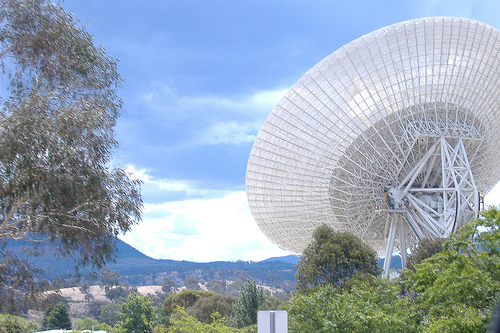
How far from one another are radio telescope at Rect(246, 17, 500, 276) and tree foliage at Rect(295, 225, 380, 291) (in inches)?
92.6

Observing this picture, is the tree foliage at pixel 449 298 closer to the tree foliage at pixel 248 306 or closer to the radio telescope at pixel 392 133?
the radio telescope at pixel 392 133

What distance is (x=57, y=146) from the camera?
16.8 meters

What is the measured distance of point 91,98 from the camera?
65.9 ft

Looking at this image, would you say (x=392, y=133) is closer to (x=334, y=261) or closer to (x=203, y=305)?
(x=334, y=261)

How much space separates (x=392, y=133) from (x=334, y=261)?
35.3 ft

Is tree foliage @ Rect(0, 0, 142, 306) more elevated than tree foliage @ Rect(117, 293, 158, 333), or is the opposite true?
tree foliage @ Rect(0, 0, 142, 306)

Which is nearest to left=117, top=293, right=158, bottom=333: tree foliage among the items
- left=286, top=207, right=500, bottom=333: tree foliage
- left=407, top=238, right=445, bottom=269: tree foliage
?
left=407, top=238, right=445, bottom=269: tree foliage

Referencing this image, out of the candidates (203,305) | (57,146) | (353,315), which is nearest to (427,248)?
(353,315)

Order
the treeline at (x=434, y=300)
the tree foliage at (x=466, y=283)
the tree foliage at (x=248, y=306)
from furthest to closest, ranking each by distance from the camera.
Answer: the tree foliage at (x=248, y=306)
the treeline at (x=434, y=300)
the tree foliage at (x=466, y=283)

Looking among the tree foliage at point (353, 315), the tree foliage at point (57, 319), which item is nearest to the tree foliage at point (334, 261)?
the tree foliage at point (353, 315)

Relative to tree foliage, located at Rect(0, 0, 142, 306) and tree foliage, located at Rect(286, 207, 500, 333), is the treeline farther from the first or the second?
tree foliage, located at Rect(0, 0, 142, 306)

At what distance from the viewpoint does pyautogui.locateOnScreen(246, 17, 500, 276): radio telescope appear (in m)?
34.2

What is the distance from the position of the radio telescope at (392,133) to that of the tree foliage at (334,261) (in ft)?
7.72

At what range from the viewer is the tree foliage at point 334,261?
126 feet
